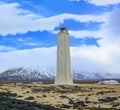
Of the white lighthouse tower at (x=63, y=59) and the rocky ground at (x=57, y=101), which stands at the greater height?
the white lighthouse tower at (x=63, y=59)

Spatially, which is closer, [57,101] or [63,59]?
[57,101]

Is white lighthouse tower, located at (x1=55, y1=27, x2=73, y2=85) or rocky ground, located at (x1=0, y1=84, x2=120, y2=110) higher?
white lighthouse tower, located at (x1=55, y1=27, x2=73, y2=85)

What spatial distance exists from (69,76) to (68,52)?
509 cm

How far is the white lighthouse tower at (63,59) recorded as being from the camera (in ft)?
279

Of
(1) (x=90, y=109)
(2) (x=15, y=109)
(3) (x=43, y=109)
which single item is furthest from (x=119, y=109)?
(2) (x=15, y=109)

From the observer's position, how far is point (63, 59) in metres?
85.2

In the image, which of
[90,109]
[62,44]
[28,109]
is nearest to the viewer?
[28,109]

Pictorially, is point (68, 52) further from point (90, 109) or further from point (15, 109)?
point (15, 109)

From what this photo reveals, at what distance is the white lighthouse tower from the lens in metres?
85.2

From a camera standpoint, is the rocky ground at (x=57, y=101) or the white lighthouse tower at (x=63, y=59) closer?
the rocky ground at (x=57, y=101)

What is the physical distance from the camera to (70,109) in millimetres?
35156

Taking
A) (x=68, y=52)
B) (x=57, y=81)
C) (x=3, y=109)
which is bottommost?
(x=3, y=109)

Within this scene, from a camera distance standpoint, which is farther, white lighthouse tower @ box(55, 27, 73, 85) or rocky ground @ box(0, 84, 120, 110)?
white lighthouse tower @ box(55, 27, 73, 85)

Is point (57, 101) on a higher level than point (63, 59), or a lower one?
lower
